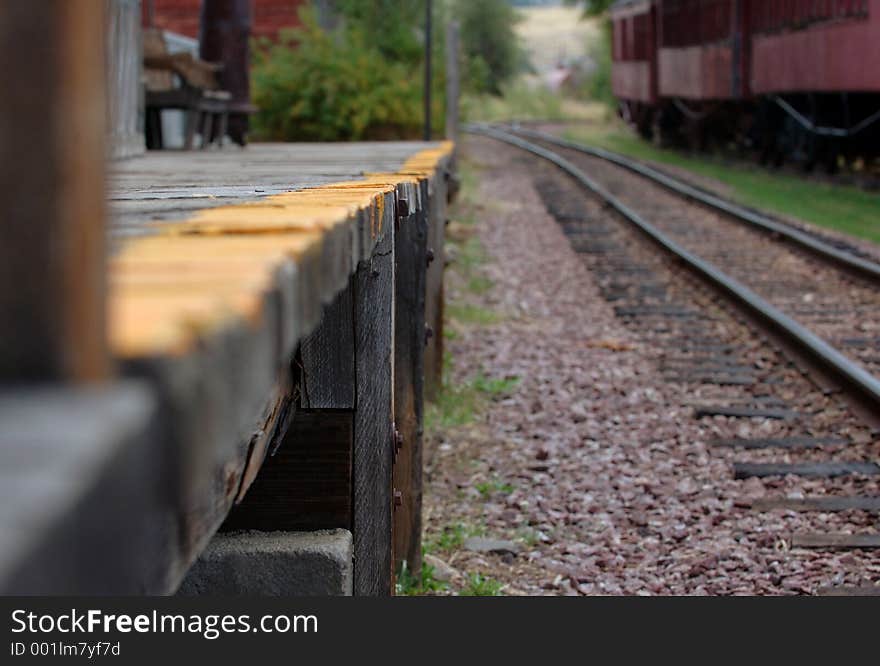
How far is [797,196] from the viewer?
18.3 meters

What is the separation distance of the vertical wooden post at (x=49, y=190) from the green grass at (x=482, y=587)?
353 cm

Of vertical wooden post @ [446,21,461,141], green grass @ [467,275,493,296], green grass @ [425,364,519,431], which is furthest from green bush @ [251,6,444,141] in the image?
green grass @ [425,364,519,431]

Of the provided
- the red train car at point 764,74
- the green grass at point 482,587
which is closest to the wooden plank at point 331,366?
the green grass at point 482,587

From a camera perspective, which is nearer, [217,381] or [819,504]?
[217,381]

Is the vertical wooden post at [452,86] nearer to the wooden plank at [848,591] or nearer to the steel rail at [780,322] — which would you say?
the steel rail at [780,322]

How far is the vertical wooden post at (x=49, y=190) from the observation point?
2.40ft

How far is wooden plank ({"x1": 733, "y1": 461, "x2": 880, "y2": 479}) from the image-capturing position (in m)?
5.39

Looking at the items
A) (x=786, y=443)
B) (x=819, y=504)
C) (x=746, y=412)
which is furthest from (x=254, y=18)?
(x=819, y=504)

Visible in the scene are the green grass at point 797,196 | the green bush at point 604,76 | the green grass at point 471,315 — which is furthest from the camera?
the green bush at point 604,76

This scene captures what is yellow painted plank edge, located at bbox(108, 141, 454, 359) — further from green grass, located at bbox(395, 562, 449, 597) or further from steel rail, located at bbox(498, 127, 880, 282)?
steel rail, located at bbox(498, 127, 880, 282)

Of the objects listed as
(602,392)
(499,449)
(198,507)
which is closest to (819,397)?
(602,392)

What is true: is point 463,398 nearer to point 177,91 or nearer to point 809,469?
point 809,469

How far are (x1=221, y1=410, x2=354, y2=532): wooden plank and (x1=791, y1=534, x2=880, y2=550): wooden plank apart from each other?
2.21m

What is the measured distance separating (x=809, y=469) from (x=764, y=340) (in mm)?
2801
